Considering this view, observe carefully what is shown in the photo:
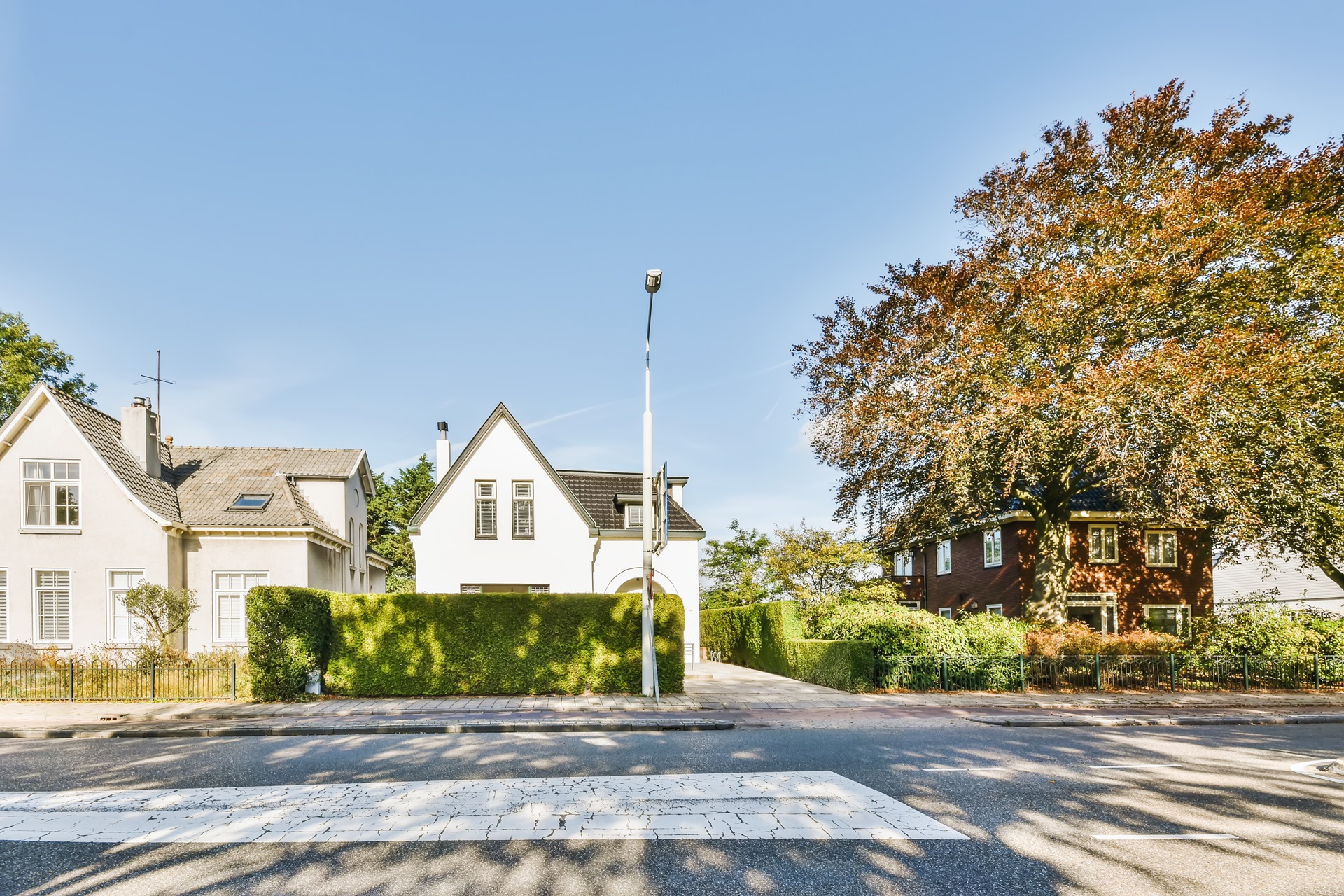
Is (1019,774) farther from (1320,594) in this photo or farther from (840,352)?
(1320,594)

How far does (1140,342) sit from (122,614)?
2952 centimetres

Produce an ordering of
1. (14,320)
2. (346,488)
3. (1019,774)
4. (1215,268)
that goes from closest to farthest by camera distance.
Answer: (1019,774) → (1215,268) → (346,488) → (14,320)

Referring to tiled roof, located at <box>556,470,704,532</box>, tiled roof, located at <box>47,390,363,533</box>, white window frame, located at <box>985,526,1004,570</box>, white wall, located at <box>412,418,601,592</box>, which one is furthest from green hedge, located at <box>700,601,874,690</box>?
tiled roof, located at <box>47,390,363,533</box>

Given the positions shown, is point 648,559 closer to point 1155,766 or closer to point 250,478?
point 1155,766

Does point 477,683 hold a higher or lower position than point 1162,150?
lower

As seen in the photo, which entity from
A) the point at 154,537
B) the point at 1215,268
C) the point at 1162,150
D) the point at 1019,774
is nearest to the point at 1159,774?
the point at 1019,774

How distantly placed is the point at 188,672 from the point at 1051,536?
2497 centimetres

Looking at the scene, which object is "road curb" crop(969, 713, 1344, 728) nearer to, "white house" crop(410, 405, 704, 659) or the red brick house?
"white house" crop(410, 405, 704, 659)

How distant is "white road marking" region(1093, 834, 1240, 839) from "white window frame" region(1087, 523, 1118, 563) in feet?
89.6

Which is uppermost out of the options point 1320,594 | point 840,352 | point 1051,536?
point 840,352

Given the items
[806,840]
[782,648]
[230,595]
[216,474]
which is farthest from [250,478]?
[806,840]

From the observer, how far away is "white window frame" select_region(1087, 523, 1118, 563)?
102ft

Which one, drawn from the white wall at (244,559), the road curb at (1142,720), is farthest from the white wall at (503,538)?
the road curb at (1142,720)

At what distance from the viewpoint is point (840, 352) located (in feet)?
81.8
